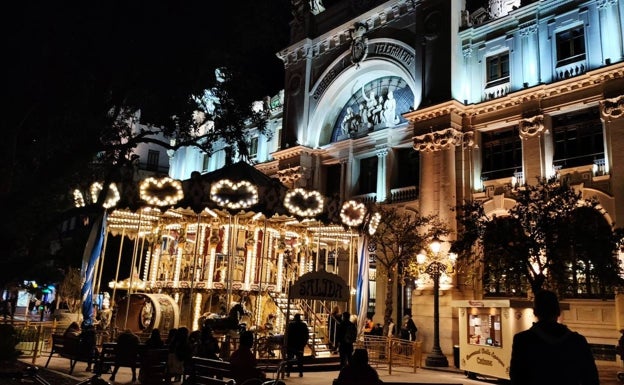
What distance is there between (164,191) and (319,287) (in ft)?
19.4

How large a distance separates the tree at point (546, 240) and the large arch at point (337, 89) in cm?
1334

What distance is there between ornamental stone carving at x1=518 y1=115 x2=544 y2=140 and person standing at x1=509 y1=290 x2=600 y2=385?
1926cm

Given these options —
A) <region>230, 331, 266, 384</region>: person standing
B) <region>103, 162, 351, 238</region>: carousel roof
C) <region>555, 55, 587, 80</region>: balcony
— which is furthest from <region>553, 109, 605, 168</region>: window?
<region>230, 331, 266, 384</region>: person standing

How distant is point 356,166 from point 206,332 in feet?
63.5

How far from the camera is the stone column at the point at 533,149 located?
20.8 m

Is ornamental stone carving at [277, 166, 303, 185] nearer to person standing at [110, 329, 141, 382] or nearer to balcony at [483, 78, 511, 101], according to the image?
balcony at [483, 78, 511, 101]

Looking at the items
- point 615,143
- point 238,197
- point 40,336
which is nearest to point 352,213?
point 238,197

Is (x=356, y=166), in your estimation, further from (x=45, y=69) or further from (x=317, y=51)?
(x=45, y=69)

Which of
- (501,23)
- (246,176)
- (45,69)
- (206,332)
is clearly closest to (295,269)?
(246,176)

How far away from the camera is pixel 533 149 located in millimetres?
21156

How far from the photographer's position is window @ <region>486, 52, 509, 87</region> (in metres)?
23.2

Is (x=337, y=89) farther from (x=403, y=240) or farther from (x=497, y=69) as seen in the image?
(x=403, y=240)

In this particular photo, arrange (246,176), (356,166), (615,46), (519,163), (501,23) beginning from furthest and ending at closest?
1. (356,166)
2. (501,23)
3. (519,163)
4. (615,46)
5. (246,176)

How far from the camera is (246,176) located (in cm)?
1488
